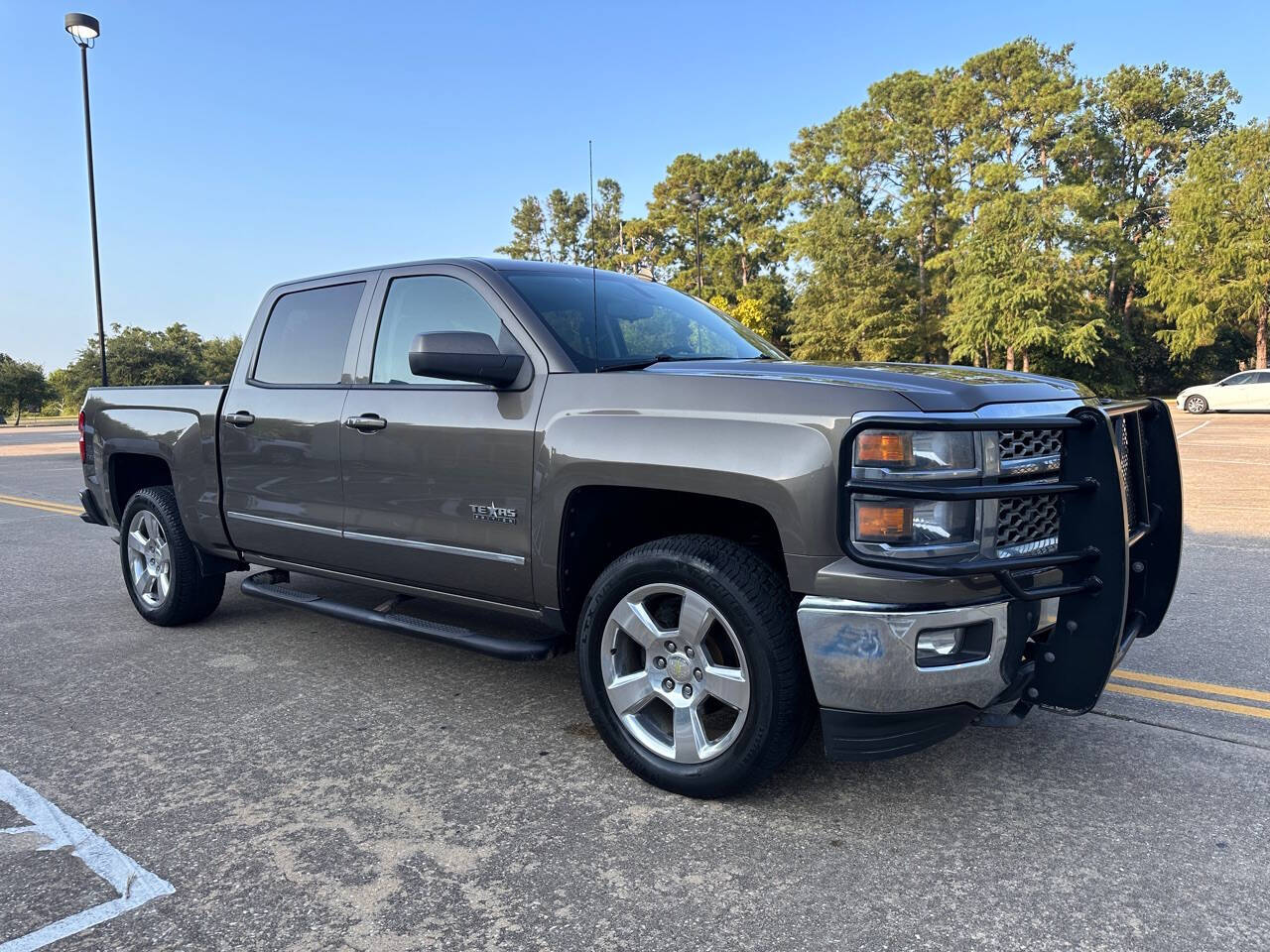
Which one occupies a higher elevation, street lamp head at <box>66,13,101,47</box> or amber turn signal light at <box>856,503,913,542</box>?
street lamp head at <box>66,13,101,47</box>

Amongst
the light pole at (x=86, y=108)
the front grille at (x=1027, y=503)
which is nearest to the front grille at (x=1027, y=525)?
the front grille at (x=1027, y=503)

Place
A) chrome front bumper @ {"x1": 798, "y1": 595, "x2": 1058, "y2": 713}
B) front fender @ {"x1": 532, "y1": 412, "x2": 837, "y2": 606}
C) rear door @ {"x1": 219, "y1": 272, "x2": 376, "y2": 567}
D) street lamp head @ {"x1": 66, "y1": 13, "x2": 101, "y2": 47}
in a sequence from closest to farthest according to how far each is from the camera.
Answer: chrome front bumper @ {"x1": 798, "y1": 595, "x2": 1058, "y2": 713} < front fender @ {"x1": 532, "y1": 412, "x2": 837, "y2": 606} < rear door @ {"x1": 219, "y1": 272, "x2": 376, "y2": 567} < street lamp head @ {"x1": 66, "y1": 13, "x2": 101, "y2": 47}

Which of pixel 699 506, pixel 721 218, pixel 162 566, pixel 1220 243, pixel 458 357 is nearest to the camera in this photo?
pixel 458 357

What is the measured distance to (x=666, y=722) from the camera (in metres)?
3.21

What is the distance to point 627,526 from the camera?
11.4 feet

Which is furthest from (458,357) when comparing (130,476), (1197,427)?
(1197,427)

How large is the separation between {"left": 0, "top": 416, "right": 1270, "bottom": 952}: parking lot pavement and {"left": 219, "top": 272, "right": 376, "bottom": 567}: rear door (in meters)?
0.68

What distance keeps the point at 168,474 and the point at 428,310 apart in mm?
2742

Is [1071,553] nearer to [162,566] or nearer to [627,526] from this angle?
[627,526]

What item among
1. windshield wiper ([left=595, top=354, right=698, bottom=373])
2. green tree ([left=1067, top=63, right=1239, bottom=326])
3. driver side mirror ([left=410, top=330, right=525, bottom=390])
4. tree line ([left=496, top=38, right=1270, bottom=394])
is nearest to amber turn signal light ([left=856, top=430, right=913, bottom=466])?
windshield wiper ([left=595, top=354, right=698, bottom=373])

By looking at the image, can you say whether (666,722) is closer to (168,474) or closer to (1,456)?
(168,474)

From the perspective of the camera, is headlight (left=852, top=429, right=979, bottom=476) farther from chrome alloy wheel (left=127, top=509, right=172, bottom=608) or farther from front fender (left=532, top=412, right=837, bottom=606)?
chrome alloy wheel (left=127, top=509, right=172, bottom=608)

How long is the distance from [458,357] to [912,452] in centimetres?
158

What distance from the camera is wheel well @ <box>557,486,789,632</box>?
320cm
